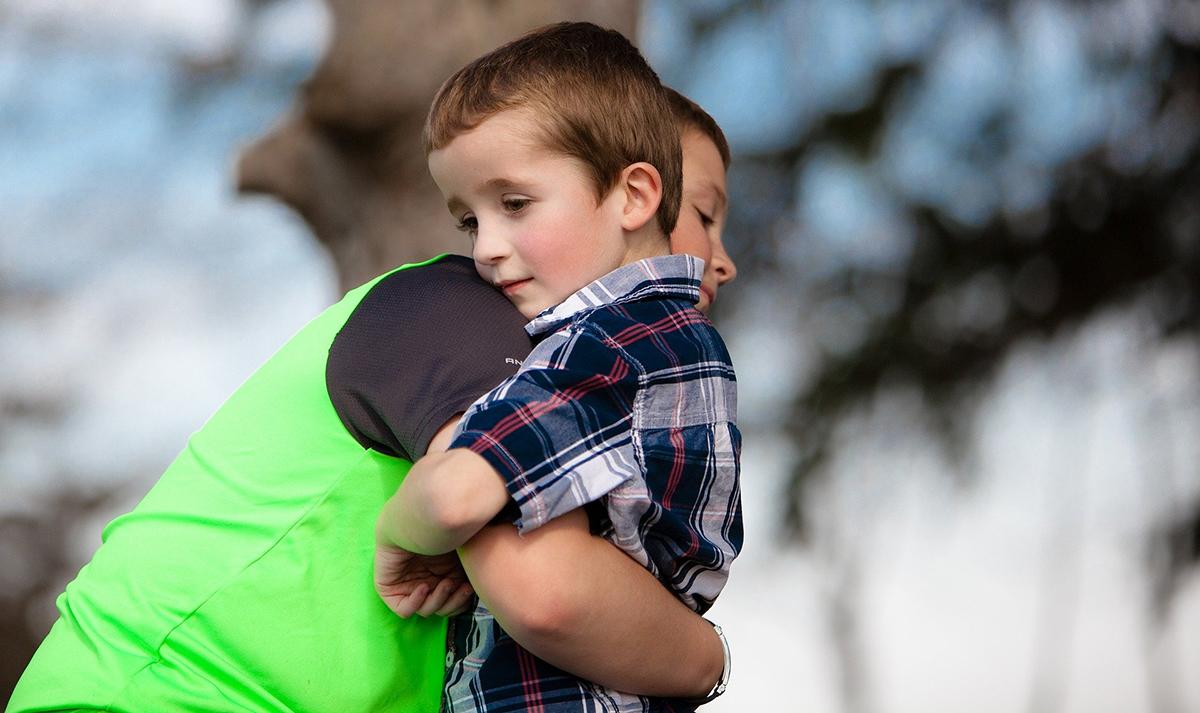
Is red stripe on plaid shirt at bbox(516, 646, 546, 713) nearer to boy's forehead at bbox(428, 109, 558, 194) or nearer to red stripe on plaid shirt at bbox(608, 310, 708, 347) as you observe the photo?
red stripe on plaid shirt at bbox(608, 310, 708, 347)

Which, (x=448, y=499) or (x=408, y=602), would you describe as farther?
(x=408, y=602)

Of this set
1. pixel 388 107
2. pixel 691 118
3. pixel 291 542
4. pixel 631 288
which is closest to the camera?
pixel 291 542

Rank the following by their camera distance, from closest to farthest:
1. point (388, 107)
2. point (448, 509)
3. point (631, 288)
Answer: point (448, 509) → point (631, 288) → point (388, 107)

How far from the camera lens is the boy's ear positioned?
1.39 m

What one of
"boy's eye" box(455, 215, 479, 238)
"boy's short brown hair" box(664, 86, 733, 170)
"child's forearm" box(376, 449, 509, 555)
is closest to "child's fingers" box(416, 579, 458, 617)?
"child's forearm" box(376, 449, 509, 555)

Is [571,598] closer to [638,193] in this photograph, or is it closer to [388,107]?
[638,193]

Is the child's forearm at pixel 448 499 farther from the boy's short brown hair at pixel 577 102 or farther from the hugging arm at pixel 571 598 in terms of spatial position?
the boy's short brown hair at pixel 577 102

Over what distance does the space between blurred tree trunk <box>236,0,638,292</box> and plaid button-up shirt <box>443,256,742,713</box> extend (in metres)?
1.77

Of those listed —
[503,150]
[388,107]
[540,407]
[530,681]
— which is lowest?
[530,681]

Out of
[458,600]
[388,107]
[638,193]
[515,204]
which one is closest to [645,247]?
[638,193]

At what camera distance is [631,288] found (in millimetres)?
1303

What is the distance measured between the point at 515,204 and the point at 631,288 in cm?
15

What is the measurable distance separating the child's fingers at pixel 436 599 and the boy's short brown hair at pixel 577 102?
1.40ft

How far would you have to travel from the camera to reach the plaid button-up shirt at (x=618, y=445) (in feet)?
3.62
